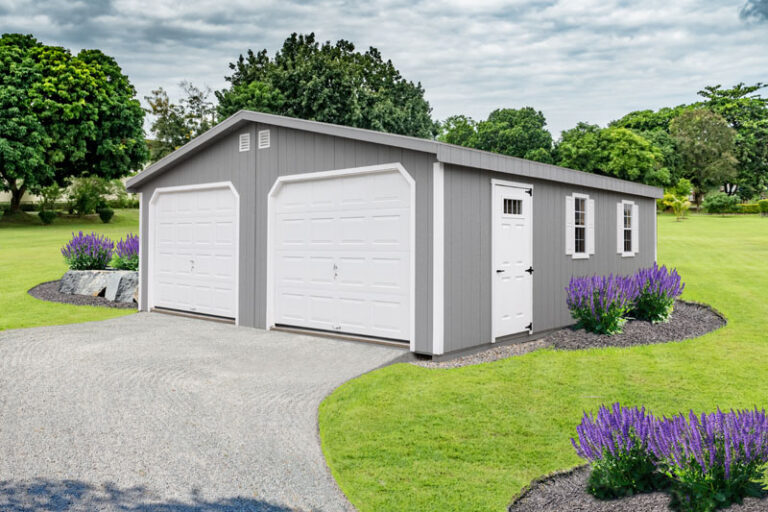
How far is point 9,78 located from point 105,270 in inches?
860

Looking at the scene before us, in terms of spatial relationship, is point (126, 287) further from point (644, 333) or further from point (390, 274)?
point (644, 333)

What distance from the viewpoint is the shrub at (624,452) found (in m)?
3.64

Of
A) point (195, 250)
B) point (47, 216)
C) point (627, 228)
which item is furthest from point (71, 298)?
point (47, 216)

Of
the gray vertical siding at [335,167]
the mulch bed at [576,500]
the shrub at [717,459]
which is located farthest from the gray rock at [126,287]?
the shrub at [717,459]

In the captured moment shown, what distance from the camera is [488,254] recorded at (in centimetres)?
867

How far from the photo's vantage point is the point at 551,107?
5641 cm

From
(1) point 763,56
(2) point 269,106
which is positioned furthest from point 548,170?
(1) point 763,56

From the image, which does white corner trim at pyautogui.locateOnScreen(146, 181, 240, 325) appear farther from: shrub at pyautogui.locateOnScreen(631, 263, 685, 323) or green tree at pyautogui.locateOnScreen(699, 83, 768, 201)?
green tree at pyautogui.locateOnScreen(699, 83, 768, 201)

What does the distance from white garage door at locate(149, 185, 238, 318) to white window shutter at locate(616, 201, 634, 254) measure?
303 inches

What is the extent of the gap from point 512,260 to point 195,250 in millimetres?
5986

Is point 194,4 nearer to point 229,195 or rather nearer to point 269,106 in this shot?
point 269,106

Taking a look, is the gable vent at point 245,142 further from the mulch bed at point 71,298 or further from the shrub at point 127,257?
the shrub at point 127,257

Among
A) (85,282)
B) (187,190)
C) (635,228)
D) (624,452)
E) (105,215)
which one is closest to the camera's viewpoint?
(624,452)

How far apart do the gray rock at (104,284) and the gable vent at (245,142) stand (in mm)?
5212
